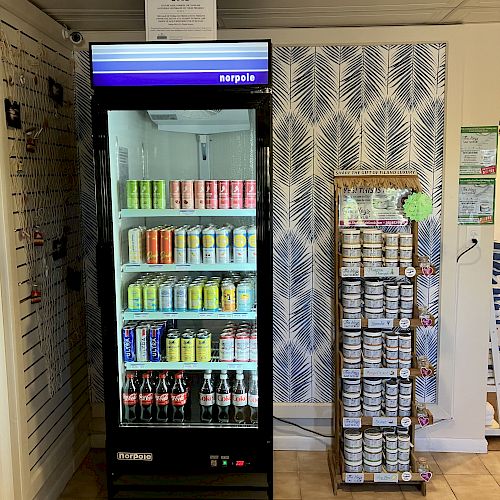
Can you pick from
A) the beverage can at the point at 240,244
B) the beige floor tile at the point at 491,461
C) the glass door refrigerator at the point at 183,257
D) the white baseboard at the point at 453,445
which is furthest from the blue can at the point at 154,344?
the beige floor tile at the point at 491,461

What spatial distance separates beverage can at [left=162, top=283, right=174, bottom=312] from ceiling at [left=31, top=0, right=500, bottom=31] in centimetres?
147

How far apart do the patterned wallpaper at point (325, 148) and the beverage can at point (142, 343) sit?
887 millimetres

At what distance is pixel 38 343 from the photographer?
2.97m

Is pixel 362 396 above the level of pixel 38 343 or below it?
below

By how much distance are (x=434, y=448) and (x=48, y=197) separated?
2829 mm

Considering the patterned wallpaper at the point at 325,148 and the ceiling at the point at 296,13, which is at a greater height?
the ceiling at the point at 296,13

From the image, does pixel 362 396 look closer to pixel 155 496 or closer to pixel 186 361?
pixel 186 361

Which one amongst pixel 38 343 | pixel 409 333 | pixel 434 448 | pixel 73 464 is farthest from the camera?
pixel 434 448

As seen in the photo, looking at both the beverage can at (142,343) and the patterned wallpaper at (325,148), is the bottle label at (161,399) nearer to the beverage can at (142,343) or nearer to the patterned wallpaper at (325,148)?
the beverage can at (142,343)

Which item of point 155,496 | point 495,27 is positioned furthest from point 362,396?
point 495,27

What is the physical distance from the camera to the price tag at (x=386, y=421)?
10.5 ft

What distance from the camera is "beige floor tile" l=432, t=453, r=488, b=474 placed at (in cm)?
347

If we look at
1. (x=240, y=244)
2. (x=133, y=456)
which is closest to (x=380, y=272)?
(x=240, y=244)

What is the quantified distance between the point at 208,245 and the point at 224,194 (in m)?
0.27
